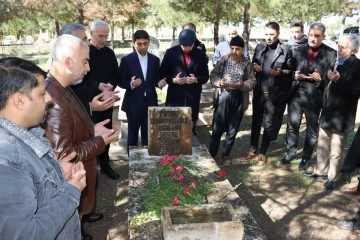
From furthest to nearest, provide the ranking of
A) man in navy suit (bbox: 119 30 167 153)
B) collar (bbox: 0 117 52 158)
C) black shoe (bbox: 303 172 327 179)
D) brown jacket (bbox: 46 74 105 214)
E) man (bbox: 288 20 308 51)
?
man (bbox: 288 20 308 51) < black shoe (bbox: 303 172 327 179) < man in navy suit (bbox: 119 30 167 153) < brown jacket (bbox: 46 74 105 214) < collar (bbox: 0 117 52 158)

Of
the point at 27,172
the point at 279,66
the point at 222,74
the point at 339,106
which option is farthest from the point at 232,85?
the point at 27,172

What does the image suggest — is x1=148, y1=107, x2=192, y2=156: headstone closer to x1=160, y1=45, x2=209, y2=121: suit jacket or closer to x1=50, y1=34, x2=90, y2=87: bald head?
x1=160, y1=45, x2=209, y2=121: suit jacket

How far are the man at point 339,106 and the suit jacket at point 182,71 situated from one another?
70.3 inches

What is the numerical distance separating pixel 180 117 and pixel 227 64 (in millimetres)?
1301

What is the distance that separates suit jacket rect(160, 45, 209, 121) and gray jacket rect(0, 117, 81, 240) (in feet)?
11.8

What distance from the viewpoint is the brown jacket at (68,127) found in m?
2.35

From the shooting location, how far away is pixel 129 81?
4785 millimetres

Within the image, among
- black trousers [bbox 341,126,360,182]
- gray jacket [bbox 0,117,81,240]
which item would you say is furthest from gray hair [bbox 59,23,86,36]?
black trousers [bbox 341,126,360,182]

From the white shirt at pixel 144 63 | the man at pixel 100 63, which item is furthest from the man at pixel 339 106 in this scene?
A: the man at pixel 100 63

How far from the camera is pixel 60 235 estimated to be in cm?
169

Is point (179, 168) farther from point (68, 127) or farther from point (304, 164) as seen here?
point (304, 164)

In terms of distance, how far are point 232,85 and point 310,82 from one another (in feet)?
3.86

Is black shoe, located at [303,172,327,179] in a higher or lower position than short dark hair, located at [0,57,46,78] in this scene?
lower

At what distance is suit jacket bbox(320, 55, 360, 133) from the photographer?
424 cm
